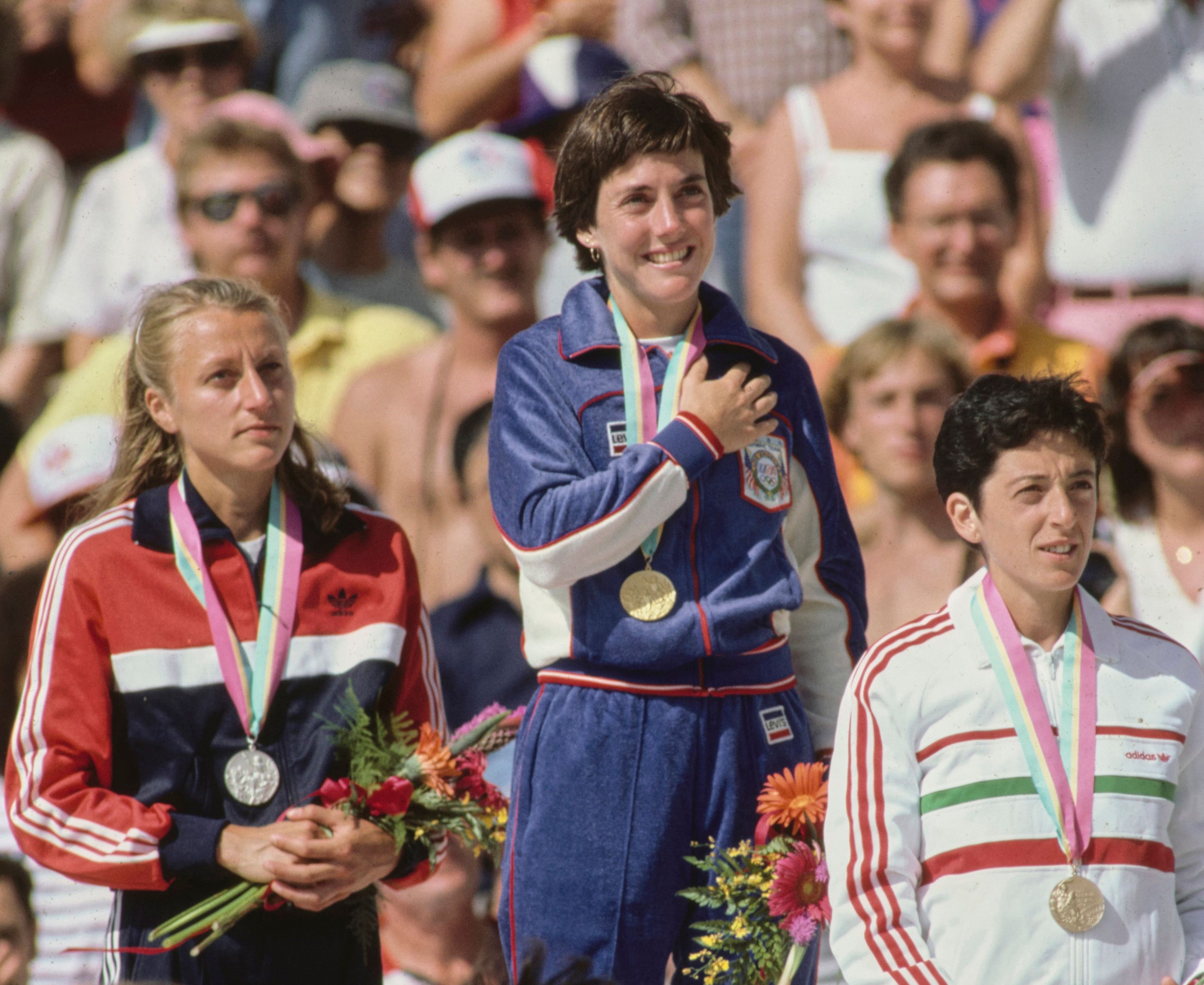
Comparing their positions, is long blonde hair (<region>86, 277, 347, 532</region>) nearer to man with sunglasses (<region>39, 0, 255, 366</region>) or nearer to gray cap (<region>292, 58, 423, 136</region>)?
man with sunglasses (<region>39, 0, 255, 366</region>)

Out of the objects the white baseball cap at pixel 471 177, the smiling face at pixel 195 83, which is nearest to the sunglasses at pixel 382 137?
the smiling face at pixel 195 83

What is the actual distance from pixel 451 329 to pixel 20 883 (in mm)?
2917

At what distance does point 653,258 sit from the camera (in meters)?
3.41

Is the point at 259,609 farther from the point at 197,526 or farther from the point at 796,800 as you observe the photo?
the point at 796,800

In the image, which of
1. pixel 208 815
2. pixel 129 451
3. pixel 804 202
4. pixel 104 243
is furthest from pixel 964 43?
pixel 208 815

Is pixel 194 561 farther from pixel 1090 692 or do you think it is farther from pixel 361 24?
pixel 361 24

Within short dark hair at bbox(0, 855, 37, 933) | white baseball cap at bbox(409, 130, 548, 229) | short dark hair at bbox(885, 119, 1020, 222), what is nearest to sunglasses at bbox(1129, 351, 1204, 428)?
short dark hair at bbox(885, 119, 1020, 222)

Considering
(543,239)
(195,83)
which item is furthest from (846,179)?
(195,83)

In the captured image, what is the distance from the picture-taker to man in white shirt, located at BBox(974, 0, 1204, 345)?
21.4 ft

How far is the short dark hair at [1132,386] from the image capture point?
18.6 feet

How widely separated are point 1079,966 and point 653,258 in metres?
1.52

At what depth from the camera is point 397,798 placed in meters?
3.50

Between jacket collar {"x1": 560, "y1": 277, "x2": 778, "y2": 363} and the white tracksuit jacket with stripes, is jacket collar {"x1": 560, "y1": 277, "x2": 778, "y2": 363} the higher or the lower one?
the higher one

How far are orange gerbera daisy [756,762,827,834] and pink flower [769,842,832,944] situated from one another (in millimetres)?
49
